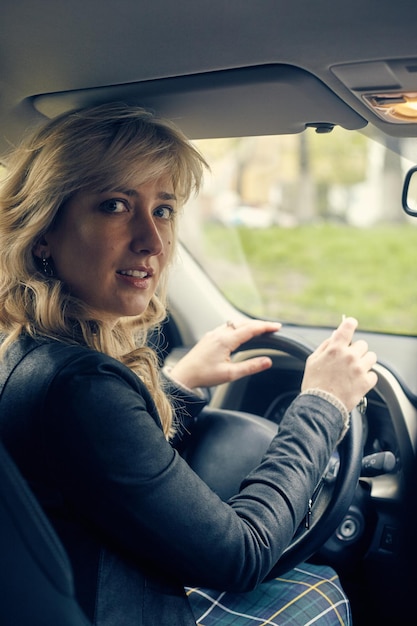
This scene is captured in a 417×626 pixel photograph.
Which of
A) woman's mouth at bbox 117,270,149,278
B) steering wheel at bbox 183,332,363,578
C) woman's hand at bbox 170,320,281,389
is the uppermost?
woman's mouth at bbox 117,270,149,278

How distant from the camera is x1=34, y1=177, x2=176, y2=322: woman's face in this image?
1.64 meters

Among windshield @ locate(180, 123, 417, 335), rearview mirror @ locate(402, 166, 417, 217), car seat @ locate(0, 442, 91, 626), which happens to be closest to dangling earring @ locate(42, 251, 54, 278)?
car seat @ locate(0, 442, 91, 626)

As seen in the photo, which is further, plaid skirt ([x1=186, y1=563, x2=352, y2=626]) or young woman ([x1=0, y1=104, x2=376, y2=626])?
plaid skirt ([x1=186, y1=563, x2=352, y2=626])

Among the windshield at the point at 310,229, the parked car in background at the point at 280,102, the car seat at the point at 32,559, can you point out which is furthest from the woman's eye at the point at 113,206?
the windshield at the point at 310,229

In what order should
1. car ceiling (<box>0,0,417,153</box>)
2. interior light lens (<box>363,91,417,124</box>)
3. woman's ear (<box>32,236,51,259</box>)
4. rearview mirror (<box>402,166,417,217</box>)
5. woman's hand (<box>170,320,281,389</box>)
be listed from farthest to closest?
woman's hand (<box>170,320,281,389</box>) → rearview mirror (<box>402,166,417,217</box>) → woman's ear (<box>32,236,51,259</box>) → interior light lens (<box>363,91,417,124</box>) → car ceiling (<box>0,0,417,153</box>)

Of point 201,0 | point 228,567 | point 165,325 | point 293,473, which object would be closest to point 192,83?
point 201,0

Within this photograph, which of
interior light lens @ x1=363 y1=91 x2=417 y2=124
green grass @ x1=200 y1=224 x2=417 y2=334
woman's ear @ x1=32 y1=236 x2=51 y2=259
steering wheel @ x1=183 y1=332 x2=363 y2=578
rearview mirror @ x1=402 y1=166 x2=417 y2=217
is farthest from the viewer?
green grass @ x1=200 y1=224 x2=417 y2=334

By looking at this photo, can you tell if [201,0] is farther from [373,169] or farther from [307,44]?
[373,169]

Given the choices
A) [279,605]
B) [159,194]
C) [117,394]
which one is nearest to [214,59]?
[159,194]

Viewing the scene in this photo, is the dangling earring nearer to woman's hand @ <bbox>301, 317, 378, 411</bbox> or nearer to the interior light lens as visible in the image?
woman's hand @ <bbox>301, 317, 378, 411</bbox>

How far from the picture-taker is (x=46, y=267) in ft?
5.50

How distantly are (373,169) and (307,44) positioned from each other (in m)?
9.39

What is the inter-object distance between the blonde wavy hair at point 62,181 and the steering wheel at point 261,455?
1.68 ft

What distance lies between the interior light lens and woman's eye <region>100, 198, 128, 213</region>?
1.75ft
